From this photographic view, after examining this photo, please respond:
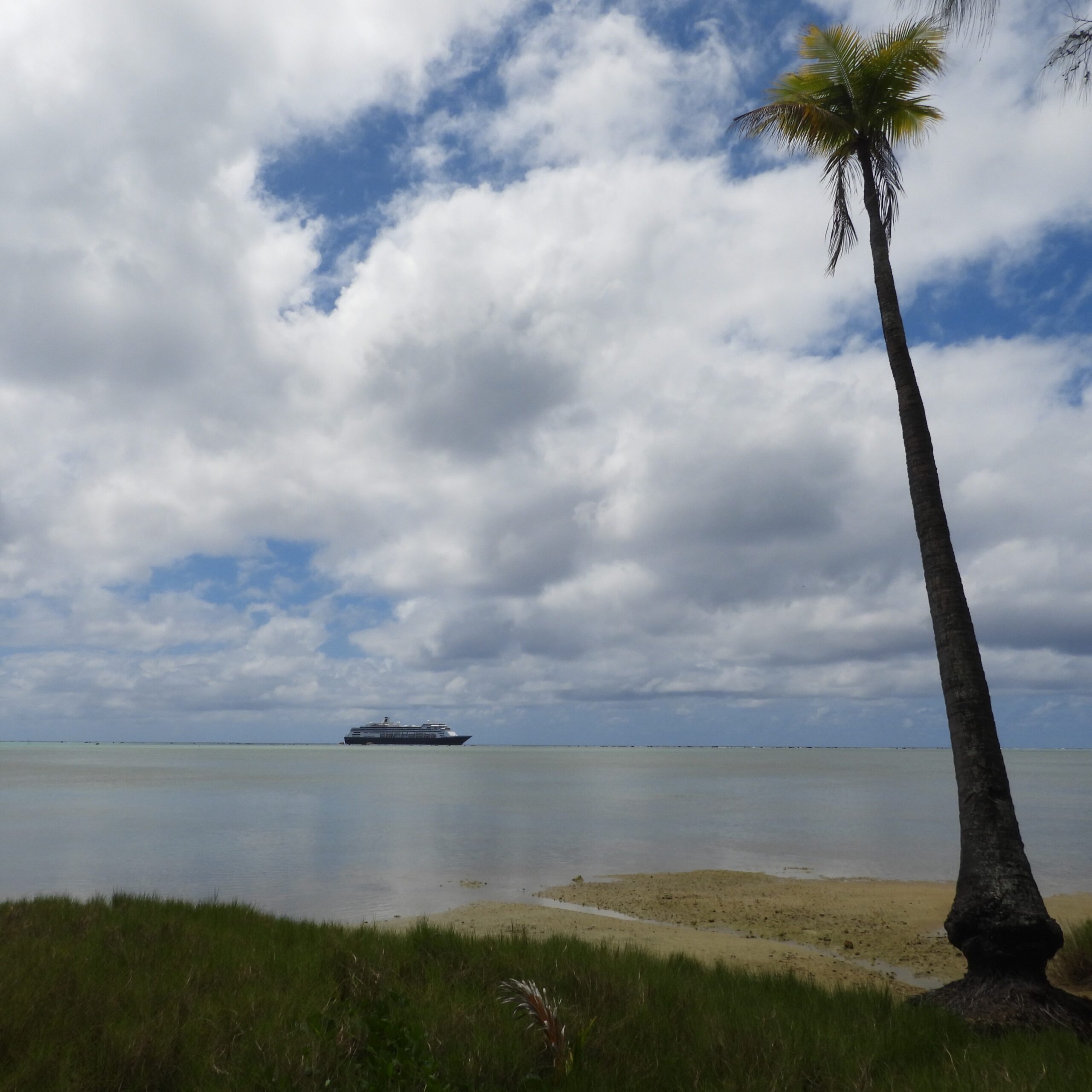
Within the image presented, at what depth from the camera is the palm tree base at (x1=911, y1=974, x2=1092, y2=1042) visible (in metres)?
7.87

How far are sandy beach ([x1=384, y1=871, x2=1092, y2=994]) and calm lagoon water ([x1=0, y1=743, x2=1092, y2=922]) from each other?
1.92 m

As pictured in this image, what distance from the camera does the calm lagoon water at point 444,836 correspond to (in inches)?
838

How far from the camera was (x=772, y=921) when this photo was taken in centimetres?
1647

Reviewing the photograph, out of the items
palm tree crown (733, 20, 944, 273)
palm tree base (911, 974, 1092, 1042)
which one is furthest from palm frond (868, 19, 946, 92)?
palm tree base (911, 974, 1092, 1042)

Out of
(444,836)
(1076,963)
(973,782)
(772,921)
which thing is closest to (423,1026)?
(973,782)

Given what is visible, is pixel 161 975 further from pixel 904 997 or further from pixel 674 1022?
pixel 904 997

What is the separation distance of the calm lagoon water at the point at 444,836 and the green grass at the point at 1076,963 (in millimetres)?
11480

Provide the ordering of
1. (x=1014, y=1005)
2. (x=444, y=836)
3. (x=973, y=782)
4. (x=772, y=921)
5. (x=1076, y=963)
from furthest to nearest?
(x=444, y=836), (x=772, y=921), (x=1076, y=963), (x=973, y=782), (x=1014, y=1005)

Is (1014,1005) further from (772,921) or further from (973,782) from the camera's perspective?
(772,921)

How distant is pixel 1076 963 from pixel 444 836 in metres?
24.0

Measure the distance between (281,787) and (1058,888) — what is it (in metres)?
55.4

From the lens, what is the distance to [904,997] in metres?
9.39


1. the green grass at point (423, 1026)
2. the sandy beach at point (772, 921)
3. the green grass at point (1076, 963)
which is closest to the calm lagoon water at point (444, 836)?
the sandy beach at point (772, 921)

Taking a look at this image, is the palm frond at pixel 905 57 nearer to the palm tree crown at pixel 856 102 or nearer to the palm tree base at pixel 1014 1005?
the palm tree crown at pixel 856 102
